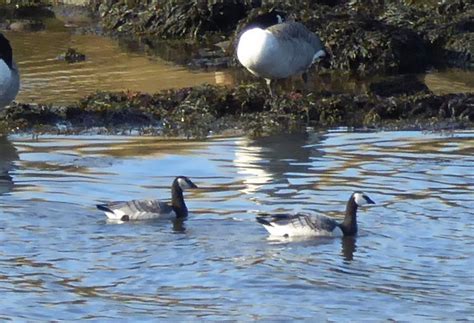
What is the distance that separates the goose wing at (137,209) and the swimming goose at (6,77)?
4.68 m

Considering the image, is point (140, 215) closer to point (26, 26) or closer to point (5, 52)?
point (5, 52)

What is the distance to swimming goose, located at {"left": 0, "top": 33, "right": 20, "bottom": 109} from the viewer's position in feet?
52.3

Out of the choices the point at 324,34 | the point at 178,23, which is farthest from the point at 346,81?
the point at 178,23

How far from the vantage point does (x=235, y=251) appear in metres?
10.7

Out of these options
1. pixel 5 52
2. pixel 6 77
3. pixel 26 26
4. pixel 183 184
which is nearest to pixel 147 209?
pixel 183 184

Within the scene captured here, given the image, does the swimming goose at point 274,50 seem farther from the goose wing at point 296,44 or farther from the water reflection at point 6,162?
the water reflection at point 6,162

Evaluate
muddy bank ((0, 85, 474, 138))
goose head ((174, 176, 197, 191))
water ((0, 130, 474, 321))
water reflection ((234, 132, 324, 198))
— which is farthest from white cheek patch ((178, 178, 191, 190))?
muddy bank ((0, 85, 474, 138))

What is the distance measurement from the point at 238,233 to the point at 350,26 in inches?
411

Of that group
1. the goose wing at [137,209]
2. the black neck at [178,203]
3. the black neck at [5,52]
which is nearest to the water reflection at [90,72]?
the black neck at [5,52]

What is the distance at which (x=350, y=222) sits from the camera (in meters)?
11.3

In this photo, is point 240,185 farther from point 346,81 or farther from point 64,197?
point 346,81

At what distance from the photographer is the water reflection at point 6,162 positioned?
43.3 ft

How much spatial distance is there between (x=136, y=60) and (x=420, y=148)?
8.62 metres

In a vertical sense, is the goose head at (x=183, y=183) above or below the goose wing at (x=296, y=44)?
below
